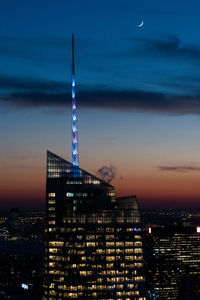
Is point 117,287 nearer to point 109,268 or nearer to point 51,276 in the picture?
point 109,268

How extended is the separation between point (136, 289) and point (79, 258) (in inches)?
736

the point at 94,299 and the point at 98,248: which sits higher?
the point at 98,248

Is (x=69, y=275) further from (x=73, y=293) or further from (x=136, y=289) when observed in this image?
(x=136, y=289)

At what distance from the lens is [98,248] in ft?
655

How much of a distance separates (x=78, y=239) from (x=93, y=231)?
15.9ft

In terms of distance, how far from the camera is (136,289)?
655ft

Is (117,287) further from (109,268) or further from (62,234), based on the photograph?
(62,234)

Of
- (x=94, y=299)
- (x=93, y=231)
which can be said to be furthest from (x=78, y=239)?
(x=94, y=299)

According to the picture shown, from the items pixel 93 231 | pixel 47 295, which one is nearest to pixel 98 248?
pixel 93 231

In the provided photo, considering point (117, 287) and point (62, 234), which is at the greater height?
point (62, 234)

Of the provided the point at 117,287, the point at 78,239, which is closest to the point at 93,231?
the point at 78,239

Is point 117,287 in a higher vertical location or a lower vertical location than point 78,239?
lower

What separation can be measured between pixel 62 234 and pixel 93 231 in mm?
8904

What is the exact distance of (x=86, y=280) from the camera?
647 feet
